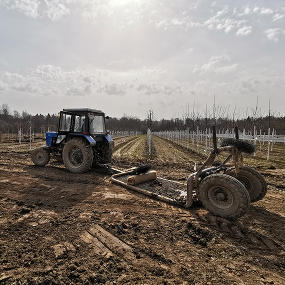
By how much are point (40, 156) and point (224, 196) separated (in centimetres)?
805

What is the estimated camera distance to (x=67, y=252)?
325cm

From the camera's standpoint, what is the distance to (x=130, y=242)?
3.58 meters

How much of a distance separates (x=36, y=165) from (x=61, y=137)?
6.41ft

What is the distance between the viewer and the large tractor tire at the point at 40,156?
9.61m

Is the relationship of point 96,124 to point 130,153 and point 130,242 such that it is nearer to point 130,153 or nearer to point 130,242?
point 130,242

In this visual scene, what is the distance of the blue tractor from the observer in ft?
27.2

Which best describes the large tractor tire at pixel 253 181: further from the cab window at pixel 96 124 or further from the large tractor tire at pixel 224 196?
the cab window at pixel 96 124

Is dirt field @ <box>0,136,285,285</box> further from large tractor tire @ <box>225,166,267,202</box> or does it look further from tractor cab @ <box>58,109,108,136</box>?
tractor cab @ <box>58,109,108,136</box>

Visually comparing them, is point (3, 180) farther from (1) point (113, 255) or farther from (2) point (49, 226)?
(1) point (113, 255)

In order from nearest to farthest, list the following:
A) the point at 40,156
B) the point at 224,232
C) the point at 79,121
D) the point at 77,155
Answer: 1. the point at 224,232
2. the point at 77,155
3. the point at 79,121
4. the point at 40,156

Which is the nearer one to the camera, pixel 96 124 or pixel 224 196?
pixel 224 196

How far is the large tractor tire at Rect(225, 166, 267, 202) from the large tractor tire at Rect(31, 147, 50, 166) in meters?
7.53

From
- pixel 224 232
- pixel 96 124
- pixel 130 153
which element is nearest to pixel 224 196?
pixel 224 232

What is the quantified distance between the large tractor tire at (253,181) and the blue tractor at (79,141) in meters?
5.03
